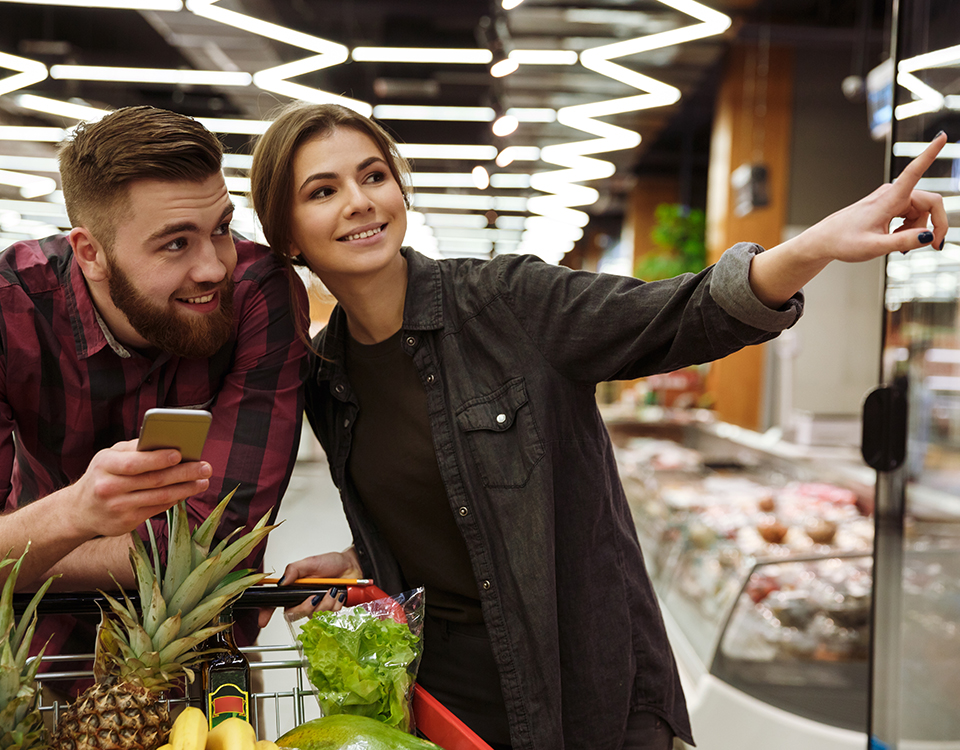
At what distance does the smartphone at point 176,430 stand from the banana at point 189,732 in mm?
338

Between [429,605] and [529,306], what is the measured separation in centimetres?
66

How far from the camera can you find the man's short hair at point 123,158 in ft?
4.64

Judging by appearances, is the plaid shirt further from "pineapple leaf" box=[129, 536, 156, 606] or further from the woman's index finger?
the woman's index finger

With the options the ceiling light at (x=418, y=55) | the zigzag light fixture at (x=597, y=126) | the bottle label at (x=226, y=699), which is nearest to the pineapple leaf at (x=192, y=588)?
the bottle label at (x=226, y=699)

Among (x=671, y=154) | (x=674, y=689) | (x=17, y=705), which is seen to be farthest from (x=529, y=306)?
(x=671, y=154)

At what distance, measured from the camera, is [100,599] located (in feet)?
4.29

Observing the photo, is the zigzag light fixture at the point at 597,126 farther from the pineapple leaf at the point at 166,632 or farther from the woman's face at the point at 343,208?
the pineapple leaf at the point at 166,632

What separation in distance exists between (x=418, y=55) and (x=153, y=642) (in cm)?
496

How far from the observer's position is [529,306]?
1.62m

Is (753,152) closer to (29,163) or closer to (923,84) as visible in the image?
(923,84)

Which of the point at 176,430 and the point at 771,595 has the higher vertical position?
the point at 176,430

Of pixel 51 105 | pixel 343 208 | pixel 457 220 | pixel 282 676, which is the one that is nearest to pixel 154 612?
pixel 282 676

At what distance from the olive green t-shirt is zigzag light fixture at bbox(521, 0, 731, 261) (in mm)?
3629

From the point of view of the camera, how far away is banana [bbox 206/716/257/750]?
1.02 m
